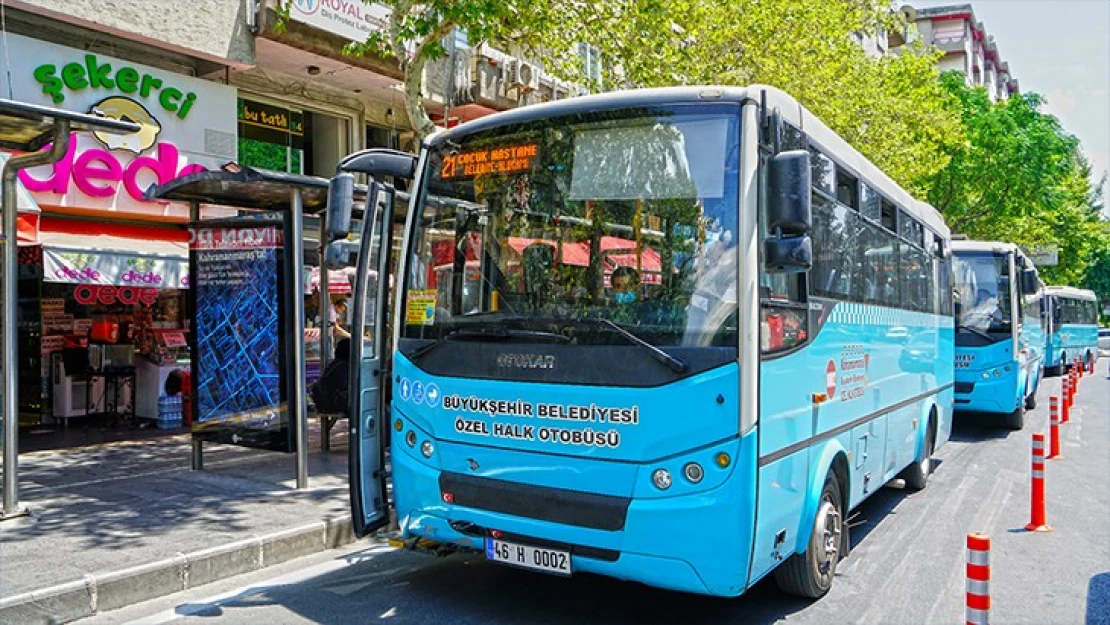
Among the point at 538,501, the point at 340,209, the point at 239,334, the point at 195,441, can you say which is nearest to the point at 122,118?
the point at 239,334

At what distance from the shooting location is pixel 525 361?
5.00 meters

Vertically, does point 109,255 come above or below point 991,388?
above

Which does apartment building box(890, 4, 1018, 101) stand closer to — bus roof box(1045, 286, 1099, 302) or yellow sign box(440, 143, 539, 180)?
bus roof box(1045, 286, 1099, 302)

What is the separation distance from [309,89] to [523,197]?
12403mm

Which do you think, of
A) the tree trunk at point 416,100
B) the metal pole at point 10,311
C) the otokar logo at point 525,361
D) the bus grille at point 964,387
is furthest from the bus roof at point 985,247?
the metal pole at point 10,311

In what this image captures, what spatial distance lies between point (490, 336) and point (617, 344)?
2.68ft

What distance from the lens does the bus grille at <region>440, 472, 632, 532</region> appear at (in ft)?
15.5

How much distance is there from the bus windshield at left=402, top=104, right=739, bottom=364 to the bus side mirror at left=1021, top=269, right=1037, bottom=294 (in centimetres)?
1317

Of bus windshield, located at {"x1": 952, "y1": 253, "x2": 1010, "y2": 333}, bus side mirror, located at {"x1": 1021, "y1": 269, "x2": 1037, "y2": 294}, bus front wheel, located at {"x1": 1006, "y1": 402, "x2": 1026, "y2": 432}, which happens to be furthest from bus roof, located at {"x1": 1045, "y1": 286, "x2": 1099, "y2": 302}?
bus windshield, located at {"x1": 952, "y1": 253, "x2": 1010, "y2": 333}

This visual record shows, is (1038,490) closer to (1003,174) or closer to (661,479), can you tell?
(661,479)

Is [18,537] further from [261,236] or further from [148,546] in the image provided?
[261,236]

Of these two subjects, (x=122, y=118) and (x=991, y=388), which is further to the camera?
(x=991, y=388)

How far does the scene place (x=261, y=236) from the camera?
8.54 meters

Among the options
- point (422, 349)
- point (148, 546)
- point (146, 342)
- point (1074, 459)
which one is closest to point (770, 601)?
point (422, 349)
